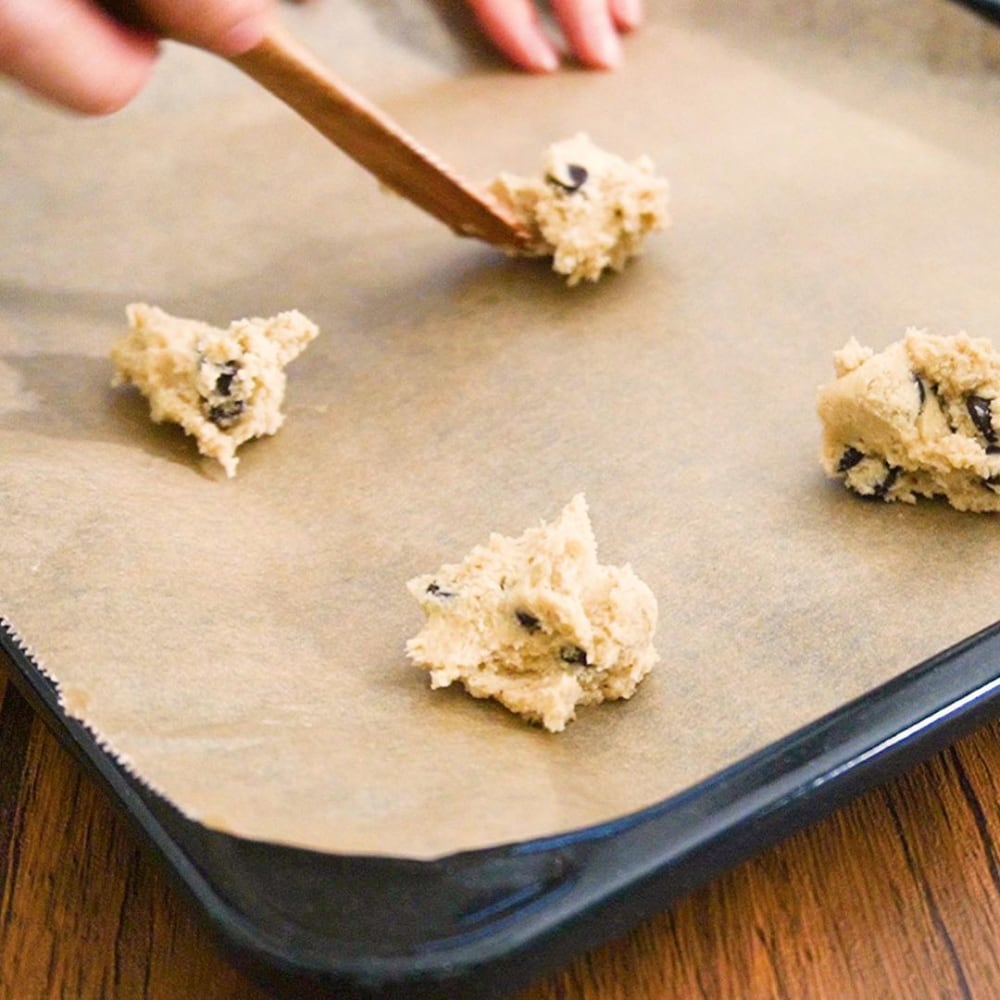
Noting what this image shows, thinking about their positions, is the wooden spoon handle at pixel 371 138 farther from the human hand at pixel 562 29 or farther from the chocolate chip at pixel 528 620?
the chocolate chip at pixel 528 620

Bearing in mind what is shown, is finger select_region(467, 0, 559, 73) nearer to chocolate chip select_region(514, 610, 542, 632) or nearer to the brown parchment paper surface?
the brown parchment paper surface

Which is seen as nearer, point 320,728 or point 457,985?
point 457,985

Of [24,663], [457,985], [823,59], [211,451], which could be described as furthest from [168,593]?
[823,59]

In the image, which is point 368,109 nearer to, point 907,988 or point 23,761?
point 23,761

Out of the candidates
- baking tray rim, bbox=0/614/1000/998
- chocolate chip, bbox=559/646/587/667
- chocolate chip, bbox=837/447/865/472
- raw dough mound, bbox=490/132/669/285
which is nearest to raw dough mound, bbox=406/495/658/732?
chocolate chip, bbox=559/646/587/667

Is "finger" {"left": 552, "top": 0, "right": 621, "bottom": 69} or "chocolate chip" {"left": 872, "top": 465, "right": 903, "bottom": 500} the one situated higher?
"finger" {"left": 552, "top": 0, "right": 621, "bottom": 69}

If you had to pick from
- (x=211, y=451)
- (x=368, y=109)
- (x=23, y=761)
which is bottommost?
(x=23, y=761)

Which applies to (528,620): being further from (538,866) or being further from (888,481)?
(888,481)
